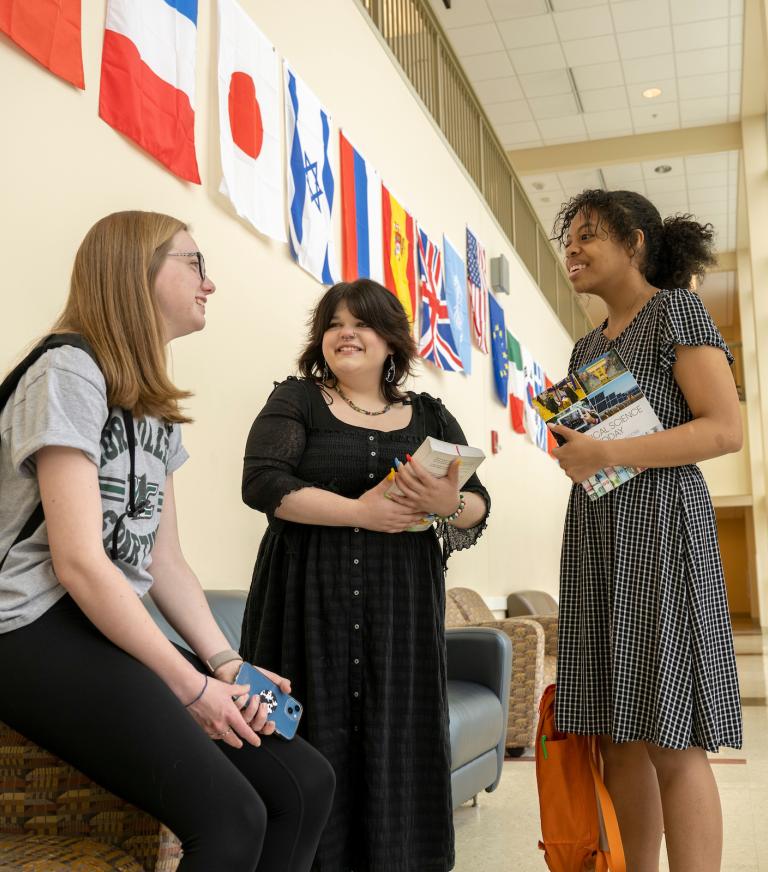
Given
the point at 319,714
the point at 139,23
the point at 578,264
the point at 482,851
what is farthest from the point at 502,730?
the point at 139,23

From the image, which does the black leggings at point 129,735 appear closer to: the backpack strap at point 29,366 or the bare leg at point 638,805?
the backpack strap at point 29,366

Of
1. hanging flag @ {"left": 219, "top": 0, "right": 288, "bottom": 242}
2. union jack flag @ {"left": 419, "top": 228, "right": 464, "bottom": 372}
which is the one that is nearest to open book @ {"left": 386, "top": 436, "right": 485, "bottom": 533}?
hanging flag @ {"left": 219, "top": 0, "right": 288, "bottom": 242}

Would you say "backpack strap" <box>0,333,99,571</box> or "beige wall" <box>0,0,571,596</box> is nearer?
"backpack strap" <box>0,333,99,571</box>

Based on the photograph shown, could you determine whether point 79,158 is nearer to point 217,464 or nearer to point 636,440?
point 217,464

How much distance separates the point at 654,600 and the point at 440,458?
49 cm

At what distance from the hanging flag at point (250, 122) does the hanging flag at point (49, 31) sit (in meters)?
0.74

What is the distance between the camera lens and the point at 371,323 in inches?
81.5

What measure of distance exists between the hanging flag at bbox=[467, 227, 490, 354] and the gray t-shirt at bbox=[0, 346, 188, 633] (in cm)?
514

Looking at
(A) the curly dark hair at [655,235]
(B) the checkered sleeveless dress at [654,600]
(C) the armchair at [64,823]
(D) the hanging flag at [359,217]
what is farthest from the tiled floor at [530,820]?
(D) the hanging flag at [359,217]

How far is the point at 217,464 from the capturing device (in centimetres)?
294

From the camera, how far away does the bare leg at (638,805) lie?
182 cm

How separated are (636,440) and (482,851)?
154 cm

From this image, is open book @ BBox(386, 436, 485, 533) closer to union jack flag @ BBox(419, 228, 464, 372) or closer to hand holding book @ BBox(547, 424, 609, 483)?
hand holding book @ BBox(547, 424, 609, 483)

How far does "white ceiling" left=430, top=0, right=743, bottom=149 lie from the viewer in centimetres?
750
